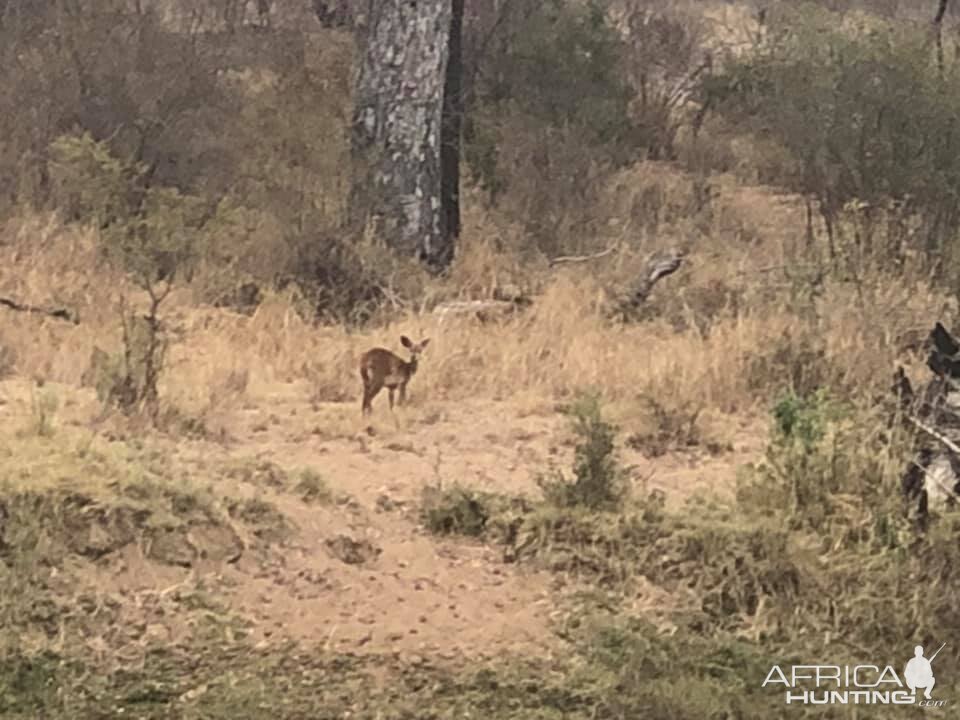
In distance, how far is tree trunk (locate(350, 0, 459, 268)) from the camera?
904 cm

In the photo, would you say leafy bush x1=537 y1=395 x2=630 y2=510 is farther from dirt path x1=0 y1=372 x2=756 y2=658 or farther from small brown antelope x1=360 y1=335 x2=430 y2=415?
small brown antelope x1=360 y1=335 x2=430 y2=415

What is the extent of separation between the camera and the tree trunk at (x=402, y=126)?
29.7 ft

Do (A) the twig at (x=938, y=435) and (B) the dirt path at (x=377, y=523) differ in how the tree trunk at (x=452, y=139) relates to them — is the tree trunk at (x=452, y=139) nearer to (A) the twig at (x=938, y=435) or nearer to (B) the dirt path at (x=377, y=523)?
(B) the dirt path at (x=377, y=523)

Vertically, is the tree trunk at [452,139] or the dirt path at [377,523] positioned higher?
the tree trunk at [452,139]

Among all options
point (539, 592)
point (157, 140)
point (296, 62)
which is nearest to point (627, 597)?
point (539, 592)

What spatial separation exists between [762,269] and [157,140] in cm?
397

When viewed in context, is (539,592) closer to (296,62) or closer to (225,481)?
(225,481)

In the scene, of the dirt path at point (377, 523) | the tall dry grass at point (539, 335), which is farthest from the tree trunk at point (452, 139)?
the dirt path at point (377, 523)

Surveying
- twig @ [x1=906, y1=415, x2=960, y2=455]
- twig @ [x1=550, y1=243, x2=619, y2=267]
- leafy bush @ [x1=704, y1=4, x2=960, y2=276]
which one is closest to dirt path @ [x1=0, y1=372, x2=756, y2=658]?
twig @ [x1=906, y1=415, x2=960, y2=455]

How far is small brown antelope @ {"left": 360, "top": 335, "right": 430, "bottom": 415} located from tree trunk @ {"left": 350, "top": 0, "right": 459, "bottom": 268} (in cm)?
290

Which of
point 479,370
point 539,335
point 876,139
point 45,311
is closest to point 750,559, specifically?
point 479,370

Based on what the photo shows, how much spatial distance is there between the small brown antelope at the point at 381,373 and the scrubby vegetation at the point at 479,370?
140mm

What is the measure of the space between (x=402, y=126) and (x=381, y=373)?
3.37m

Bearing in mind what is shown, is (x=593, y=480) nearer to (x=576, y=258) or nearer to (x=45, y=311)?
(x=45, y=311)
